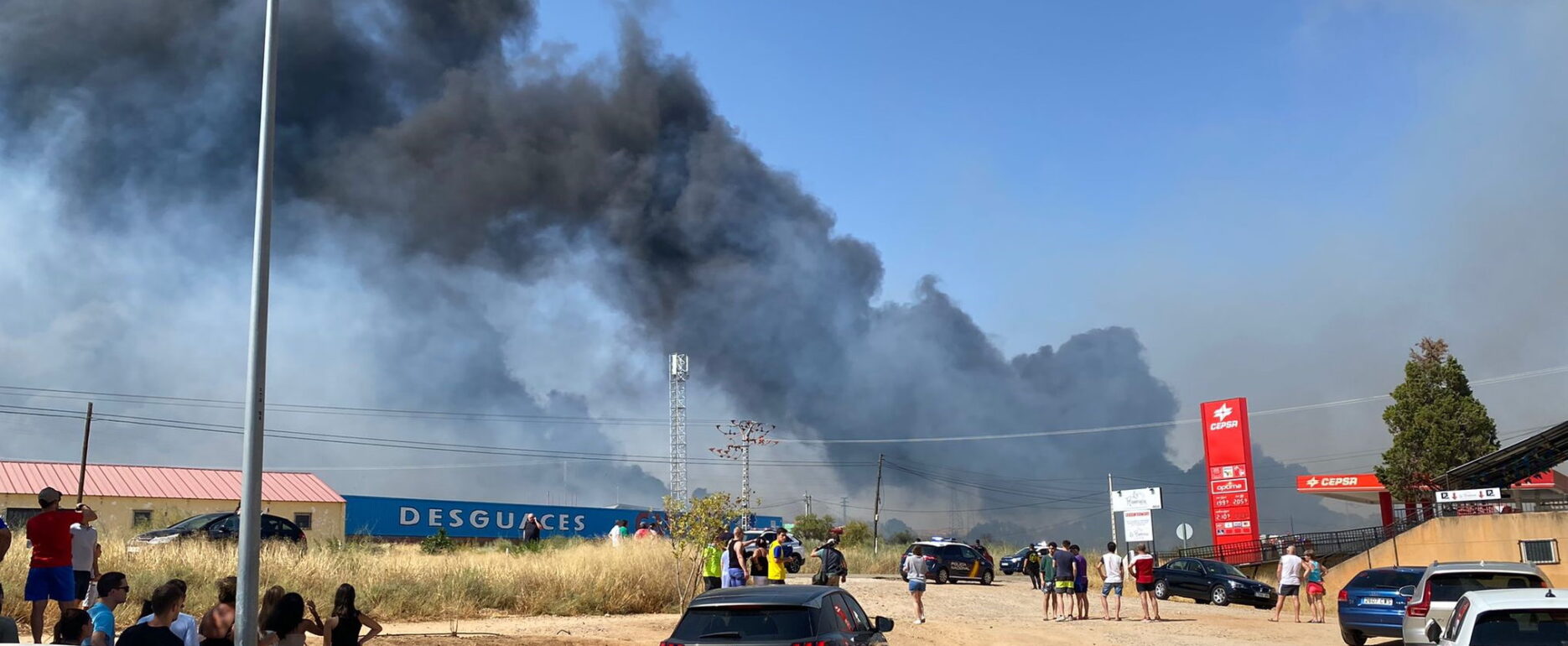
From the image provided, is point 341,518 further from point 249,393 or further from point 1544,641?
point 1544,641

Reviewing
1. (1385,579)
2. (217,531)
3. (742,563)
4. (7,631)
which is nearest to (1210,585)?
(1385,579)

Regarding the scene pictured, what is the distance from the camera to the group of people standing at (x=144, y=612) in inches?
293

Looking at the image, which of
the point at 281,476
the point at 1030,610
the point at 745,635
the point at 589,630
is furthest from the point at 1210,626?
the point at 281,476

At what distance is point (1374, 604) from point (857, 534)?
54.4 meters

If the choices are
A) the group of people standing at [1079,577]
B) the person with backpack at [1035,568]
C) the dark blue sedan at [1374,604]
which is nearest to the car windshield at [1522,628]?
the dark blue sedan at [1374,604]

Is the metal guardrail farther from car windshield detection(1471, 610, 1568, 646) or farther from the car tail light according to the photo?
car windshield detection(1471, 610, 1568, 646)

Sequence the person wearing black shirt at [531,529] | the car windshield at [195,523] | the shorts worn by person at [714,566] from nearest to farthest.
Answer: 1. the shorts worn by person at [714,566]
2. the car windshield at [195,523]
3. the person wearing black shirt at [531,529]

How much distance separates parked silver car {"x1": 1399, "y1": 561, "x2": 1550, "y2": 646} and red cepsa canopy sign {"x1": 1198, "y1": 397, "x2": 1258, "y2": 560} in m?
29.3

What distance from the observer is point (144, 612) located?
8844 millimetres

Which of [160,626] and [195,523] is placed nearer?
[160,626]

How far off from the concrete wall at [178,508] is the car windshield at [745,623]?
3549cm

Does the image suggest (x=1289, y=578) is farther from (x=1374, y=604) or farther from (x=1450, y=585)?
(x=1450, y=585)

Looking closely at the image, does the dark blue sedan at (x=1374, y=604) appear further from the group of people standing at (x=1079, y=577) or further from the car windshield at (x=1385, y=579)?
the group of people standing at (x=1079, y=577)

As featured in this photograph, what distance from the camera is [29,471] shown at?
47.3 meters
